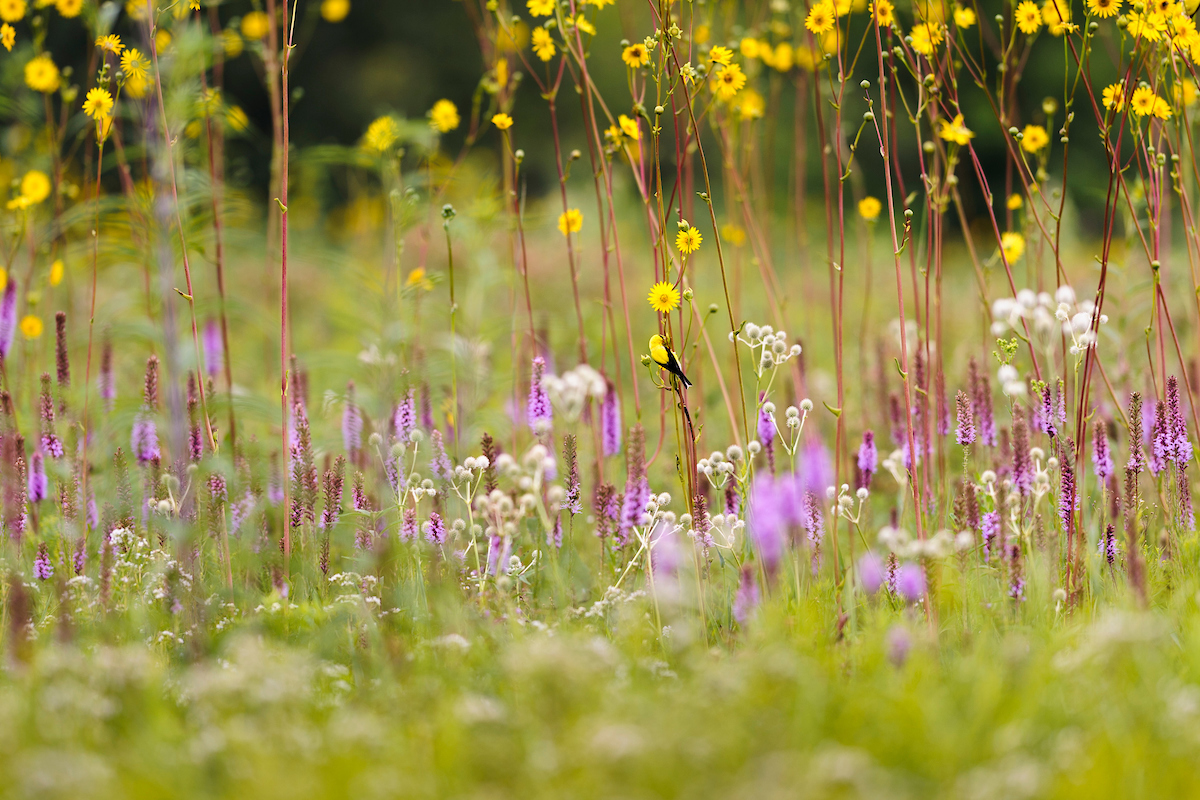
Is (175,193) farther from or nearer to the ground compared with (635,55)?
nearer to the ground

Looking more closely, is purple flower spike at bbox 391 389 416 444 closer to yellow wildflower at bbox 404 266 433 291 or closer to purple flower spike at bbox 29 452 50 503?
yellow wildflower at bbox 404 266 433 291

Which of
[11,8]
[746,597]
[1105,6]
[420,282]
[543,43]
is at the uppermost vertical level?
[11,8]

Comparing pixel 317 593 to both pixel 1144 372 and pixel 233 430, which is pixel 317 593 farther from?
pixel 1144 372

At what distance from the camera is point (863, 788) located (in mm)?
1167

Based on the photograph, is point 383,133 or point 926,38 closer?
point 926,38

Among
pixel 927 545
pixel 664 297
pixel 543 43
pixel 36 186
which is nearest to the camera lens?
pixel 927 545

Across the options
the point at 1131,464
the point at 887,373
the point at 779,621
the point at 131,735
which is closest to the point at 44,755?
the point at 131,735

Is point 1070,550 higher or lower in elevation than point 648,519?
lower

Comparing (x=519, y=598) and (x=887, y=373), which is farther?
(x=887, y=373)

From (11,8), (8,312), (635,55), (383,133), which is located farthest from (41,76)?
(635,55)

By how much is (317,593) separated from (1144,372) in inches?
97.2

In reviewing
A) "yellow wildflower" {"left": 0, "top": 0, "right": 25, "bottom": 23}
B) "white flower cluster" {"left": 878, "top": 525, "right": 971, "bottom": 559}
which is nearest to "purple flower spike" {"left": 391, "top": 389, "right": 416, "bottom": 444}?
"white flower cluster" {"left": 878, "top": 525, "right": 971, "bottom": 559}

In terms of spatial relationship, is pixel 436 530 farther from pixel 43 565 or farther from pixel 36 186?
pixel 36 186

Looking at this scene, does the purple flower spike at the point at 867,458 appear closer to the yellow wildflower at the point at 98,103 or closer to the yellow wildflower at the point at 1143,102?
the yellow wildflower at the point at 1143,102
